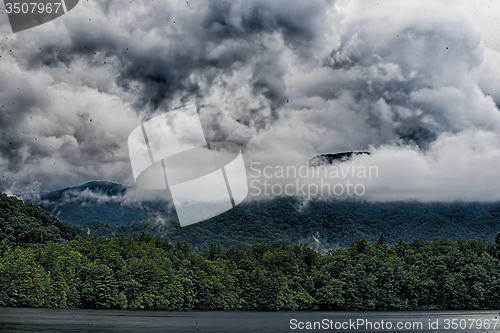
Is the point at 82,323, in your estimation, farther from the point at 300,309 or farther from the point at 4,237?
the point at 4,237

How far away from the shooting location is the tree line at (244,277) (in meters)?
69.2

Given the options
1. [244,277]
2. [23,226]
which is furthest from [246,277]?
[23,226]

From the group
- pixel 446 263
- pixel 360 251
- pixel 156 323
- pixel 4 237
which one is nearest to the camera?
pixel 156 323

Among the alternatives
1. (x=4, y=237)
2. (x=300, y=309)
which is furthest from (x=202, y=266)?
(x=4, y=237)

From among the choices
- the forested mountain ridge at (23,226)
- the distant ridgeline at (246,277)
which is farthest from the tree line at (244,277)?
the forested mountain ridge at (23,226)

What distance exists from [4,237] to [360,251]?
241ft

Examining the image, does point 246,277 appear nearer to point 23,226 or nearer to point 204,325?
point 204,325

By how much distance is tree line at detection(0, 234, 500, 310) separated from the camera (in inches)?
2724

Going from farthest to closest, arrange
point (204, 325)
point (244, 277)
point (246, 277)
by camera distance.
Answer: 1. point (244, 277)
2. point (246, 277)
3. point (204, 325)

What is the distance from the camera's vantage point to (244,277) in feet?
273

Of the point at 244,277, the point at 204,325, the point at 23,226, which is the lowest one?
the point at 204,325

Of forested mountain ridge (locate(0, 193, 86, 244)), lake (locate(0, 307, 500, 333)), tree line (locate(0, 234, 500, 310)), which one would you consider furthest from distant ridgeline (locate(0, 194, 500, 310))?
forested mountain ridge (locate(0, 193, 86, 244))

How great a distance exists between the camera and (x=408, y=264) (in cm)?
9288

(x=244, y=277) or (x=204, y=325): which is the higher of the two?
(x=244, y=277)
